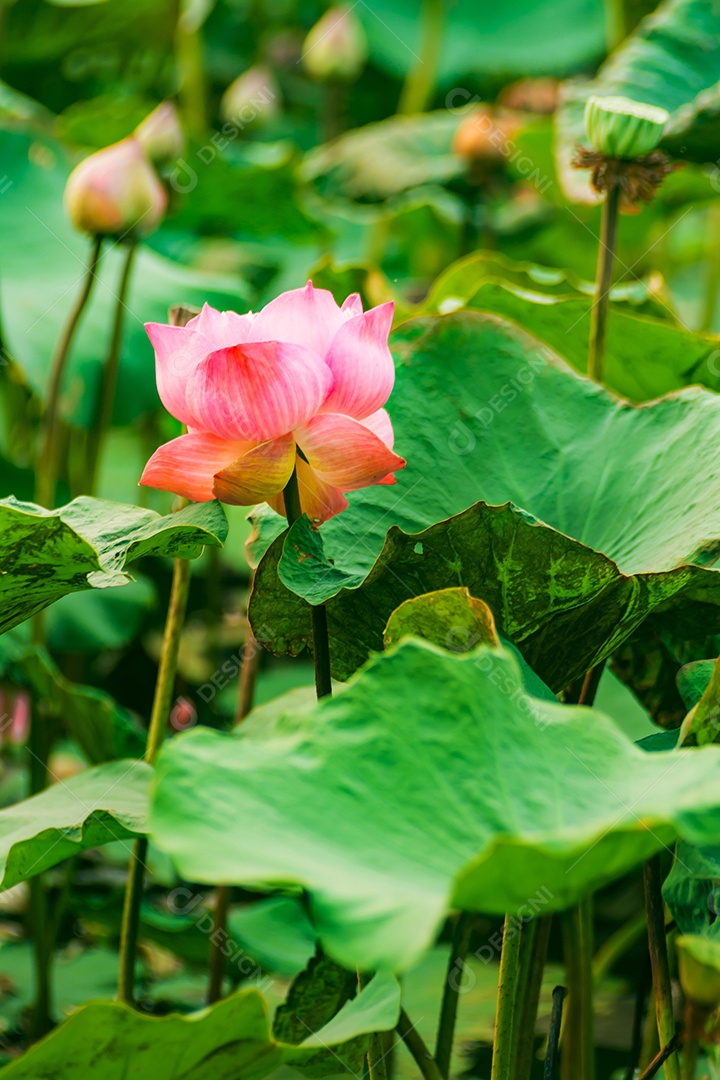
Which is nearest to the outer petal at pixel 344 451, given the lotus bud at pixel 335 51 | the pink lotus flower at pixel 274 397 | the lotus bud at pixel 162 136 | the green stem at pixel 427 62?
the pink lotus flower at pixel 274 397

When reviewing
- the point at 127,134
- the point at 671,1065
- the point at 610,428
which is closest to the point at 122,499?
the point at 127,134

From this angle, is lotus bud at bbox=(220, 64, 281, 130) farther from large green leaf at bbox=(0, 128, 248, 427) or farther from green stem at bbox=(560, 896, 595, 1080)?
green stem at bbox=(560, 896, 595, 1080)

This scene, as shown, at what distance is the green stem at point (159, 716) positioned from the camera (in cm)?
69

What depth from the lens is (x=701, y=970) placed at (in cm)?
39

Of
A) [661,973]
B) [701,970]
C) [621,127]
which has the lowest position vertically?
[661,973]

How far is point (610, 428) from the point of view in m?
0.66

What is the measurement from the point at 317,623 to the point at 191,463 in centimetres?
10

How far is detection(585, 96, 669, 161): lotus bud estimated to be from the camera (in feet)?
2.14

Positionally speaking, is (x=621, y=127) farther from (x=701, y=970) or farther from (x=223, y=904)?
(x=223, y=904)

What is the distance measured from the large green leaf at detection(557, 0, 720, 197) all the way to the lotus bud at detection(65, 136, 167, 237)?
376 millimetres

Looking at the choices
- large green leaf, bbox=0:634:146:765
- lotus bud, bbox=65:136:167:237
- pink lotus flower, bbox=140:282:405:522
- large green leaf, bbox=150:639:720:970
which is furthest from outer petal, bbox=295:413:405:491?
lotus bud, bbox=65:136:167:237

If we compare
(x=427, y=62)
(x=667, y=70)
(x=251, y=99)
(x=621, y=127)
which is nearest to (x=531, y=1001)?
(x=621, y=127)

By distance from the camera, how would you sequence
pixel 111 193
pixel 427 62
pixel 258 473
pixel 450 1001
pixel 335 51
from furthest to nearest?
pixel 427 62 → pixel 335 51 → pixel 111 193 → pixel 450 1001 → pixel 258 473

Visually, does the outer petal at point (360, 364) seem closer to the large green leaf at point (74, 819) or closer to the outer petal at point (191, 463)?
the outer petal at point (191, 463)
